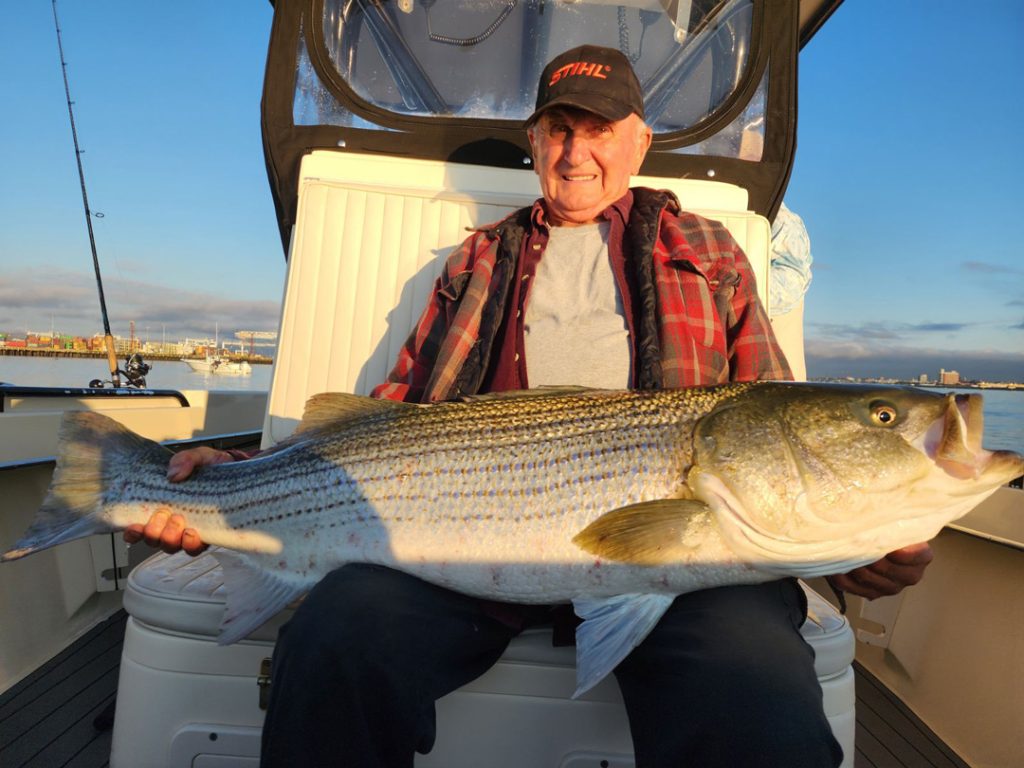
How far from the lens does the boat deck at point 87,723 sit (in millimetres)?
2477

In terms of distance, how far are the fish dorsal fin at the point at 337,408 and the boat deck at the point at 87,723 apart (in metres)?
1.58

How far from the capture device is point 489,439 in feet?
6.18

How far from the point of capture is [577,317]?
8.27ft

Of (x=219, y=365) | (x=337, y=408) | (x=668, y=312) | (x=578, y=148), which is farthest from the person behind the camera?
(x=219, y=365)

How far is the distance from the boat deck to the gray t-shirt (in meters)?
1.95

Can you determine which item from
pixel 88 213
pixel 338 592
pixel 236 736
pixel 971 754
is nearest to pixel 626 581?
pixel 338 592

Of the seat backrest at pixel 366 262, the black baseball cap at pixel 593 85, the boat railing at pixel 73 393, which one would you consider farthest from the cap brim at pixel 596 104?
the boat railing at pixel 73 393

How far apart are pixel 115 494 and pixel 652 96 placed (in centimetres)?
310

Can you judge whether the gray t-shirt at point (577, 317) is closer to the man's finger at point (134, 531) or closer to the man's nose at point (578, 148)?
the man's nose at point (578, 148)

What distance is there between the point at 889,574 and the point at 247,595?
1787mm

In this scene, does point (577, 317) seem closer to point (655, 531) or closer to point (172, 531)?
point (655, 531)

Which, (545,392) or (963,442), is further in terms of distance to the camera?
(545,392)

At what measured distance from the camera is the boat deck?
2.48 metres

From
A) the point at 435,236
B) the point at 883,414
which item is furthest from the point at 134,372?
the point at 883,414
